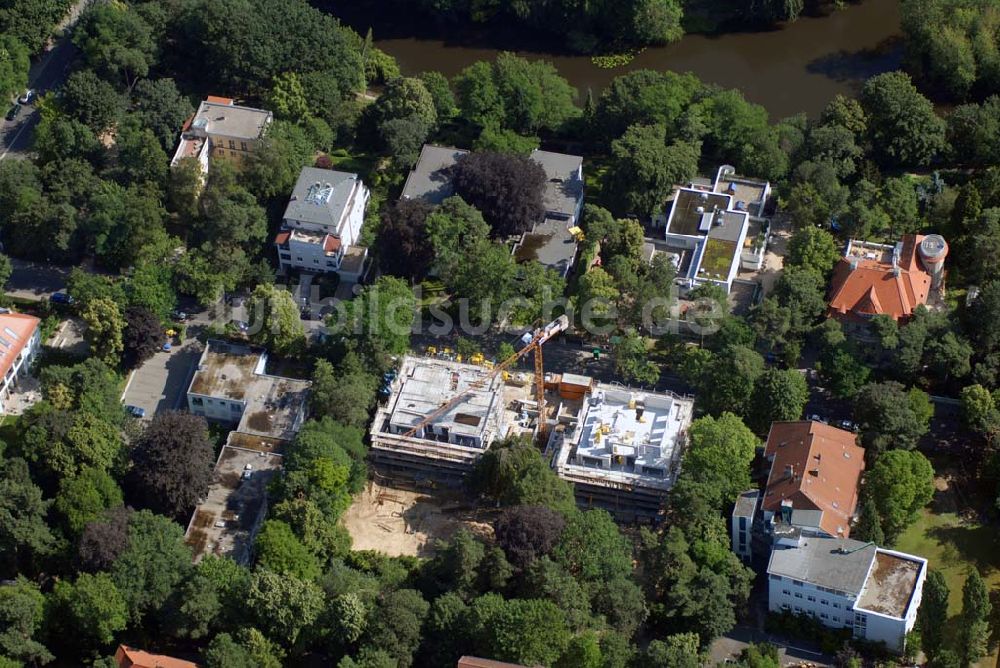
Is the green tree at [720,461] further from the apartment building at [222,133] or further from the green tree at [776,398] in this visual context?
the apartment building at [222,133]

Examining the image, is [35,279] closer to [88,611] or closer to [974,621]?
[88,611]

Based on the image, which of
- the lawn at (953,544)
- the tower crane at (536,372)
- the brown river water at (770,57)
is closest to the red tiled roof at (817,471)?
the lawn at (953,544)

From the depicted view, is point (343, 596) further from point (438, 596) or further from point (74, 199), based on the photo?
point (74, 199)

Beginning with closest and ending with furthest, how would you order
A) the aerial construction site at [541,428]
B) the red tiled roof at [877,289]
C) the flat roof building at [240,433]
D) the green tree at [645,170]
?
the flat roof building at [240,433] → the aerial construction site at [541,428] → the red tiled roof at [877,289] → the green tree at [645,170]

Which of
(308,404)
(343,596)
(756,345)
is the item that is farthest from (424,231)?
(343,596)

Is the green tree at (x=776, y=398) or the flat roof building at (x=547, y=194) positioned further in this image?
the flat roof building at (x=547, y=194)

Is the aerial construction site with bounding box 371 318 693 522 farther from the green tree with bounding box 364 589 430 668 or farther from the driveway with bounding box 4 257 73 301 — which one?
the driveway with bounding box 4 257 73 301
